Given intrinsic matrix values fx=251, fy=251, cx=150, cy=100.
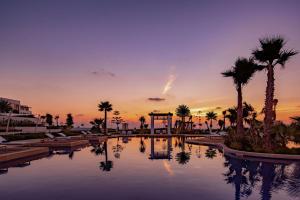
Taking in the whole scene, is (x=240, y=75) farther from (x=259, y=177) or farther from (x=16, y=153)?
(x=16, y=153)

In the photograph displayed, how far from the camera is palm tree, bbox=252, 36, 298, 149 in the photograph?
734 inches

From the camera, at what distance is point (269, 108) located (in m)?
19.3

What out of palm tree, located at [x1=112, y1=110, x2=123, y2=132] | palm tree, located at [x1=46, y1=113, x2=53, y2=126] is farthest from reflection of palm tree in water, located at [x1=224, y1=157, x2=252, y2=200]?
palm tree, located at [x1=46, y1=113, x2=53, y2=126]

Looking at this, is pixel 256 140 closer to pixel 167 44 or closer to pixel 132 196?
pixel 167 44

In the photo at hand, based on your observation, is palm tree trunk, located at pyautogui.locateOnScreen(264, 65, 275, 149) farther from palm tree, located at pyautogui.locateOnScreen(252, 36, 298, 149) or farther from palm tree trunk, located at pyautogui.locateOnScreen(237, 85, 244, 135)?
palm tree trunk, located at pyautogui.locateOnScreen(237, 85, 244, 135)

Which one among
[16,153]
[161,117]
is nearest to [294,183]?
[16,153]

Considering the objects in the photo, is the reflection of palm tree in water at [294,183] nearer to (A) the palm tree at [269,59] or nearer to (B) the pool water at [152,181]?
(B) the pool water at [152,181]

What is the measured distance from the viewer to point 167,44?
26.8 m

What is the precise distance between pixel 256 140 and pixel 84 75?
22.6 meters

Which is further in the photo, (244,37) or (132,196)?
(244,37)

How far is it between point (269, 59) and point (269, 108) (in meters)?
3.77

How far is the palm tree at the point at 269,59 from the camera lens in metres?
18.6

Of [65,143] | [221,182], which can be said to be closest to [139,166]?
[221,182]

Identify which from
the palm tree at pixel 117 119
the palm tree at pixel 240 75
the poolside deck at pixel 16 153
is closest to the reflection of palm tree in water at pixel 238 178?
the palm tree at pixel 240 75
